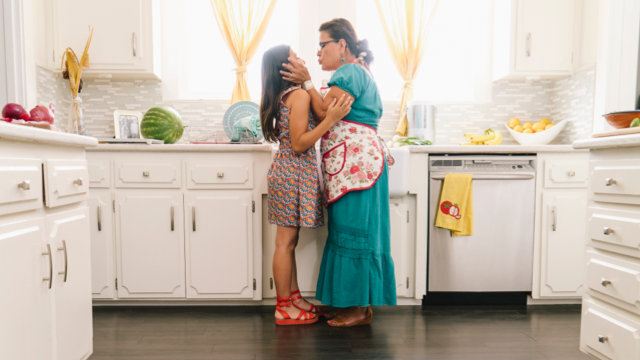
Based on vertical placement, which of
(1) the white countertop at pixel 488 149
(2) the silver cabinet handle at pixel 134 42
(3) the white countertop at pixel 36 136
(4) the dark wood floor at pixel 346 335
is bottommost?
(4) the dark wood floor at pixel 346 335

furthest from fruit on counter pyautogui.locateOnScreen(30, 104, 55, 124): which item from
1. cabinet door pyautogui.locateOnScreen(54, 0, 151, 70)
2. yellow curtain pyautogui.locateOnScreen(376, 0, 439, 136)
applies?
yellow curtain pyautogui.locateOnScreen(376, 0, 439, 136)

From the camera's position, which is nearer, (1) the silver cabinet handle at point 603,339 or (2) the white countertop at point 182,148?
(1) the silver cabinet handle at point 603,339

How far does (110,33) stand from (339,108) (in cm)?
174

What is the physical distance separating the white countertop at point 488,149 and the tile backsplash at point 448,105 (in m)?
0.58

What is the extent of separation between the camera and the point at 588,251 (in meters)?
1.32

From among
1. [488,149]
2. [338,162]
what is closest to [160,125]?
[338,162]

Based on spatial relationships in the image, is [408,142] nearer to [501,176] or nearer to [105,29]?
[501,176]

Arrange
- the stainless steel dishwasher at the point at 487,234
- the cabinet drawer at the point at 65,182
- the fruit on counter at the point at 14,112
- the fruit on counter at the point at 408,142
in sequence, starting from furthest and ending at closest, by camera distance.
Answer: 1. the fruit on counter at the point at 408,142
2. the stainless steel dishwasher at the point at 487,234
3. the fruit on counter at the point at 14,112
4. the cabinet drawer at the point at 65,182

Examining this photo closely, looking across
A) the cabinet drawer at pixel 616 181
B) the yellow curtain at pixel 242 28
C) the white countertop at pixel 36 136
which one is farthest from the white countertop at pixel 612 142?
the yellow curtain at pixel 242 28

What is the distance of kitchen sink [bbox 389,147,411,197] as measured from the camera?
2045 mm

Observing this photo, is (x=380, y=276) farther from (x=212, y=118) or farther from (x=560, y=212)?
(x=212, y=118)

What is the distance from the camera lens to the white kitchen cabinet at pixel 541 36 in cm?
255

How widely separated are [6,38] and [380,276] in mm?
2444

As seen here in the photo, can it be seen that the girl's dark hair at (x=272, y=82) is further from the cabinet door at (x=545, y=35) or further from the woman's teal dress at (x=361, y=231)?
the cabinet door at (x=545, y=35)
